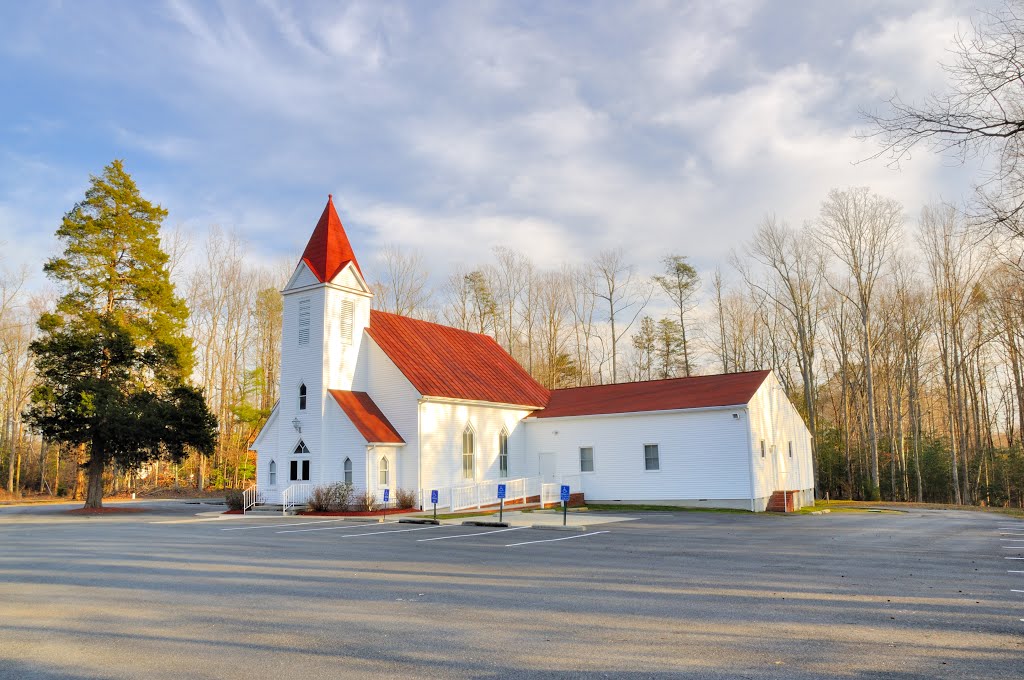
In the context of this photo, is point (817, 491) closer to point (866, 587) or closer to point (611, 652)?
point (866, 587)

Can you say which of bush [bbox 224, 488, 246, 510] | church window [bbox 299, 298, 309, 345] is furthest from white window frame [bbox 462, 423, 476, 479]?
bush [bbox 224, 488, 246, 510]

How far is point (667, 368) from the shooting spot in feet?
183

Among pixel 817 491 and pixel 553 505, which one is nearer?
pixel 553 505

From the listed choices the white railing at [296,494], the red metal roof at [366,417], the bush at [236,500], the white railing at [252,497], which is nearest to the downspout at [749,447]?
the red metal roof at [366,417]

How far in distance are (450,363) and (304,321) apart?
762 cm

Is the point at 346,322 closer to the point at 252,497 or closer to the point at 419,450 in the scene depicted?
the point at 419,450

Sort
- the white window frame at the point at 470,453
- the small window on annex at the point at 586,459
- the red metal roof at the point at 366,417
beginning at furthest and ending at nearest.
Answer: the small window on annex at the point at 586,459, the white window frame at the point at 470,453, the red metal roof at the point at 366,417

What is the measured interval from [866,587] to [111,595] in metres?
11.2

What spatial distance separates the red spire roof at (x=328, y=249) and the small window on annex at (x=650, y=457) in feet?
51.5

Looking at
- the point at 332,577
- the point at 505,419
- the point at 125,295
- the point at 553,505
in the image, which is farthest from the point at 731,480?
the point at 125,295

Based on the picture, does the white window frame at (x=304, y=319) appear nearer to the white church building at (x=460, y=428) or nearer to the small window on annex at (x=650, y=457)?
the white church building at (x=460, y=428)

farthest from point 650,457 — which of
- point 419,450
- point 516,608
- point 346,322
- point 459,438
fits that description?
point 516,608

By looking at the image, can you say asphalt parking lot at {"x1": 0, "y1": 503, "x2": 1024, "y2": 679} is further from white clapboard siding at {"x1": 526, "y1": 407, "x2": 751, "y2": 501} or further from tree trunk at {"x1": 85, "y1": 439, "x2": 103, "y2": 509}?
tree trunk at {"x1": 85, "y1": 439, "x2": 103, "y2": 509}

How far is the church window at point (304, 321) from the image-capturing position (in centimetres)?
3195
